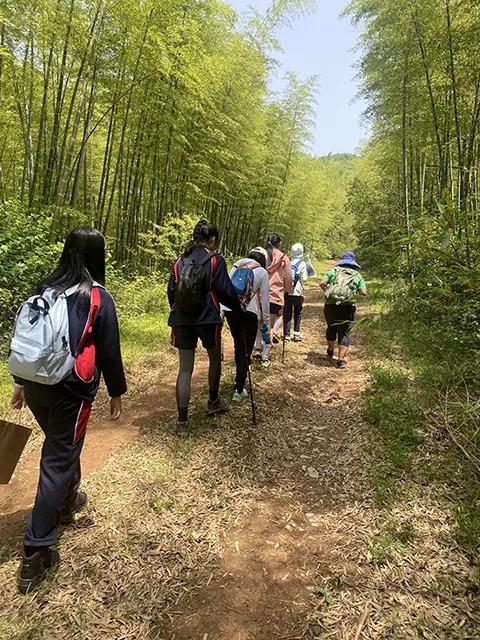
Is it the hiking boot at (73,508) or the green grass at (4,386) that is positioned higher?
the green grass at (4,386)

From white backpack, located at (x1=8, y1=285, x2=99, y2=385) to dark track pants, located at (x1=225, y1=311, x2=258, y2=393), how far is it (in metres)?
2.01

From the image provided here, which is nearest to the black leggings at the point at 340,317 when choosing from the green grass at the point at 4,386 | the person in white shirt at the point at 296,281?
the person in white shirt at the point at 296,281

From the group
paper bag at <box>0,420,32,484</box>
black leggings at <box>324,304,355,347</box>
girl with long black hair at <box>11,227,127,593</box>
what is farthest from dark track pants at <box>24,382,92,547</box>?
black leggings at <box>324,304,355,347</box>

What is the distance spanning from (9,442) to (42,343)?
693 mm

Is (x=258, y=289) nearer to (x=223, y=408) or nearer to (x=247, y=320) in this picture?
(x=247, y=320)

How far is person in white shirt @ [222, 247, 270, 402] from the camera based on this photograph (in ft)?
12.1

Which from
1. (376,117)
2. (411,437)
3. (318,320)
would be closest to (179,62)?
(376,117)

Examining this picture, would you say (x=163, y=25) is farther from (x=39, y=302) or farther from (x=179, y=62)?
(x=39, y=302)

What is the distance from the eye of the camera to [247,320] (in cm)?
380

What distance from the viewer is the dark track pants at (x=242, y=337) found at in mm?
3672

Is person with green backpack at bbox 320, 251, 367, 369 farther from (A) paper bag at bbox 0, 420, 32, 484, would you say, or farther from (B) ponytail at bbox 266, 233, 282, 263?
(A) paper bag at bbox 0, 420, 32, 484

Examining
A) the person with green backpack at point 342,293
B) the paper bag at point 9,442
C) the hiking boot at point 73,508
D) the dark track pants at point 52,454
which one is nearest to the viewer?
the dark track pants at point 52,454

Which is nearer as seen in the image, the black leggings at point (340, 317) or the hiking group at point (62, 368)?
the hiking group at point (62, 368)

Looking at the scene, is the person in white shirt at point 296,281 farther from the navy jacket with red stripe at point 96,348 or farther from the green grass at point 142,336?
the navy jacket with red stripe at point 96,348
